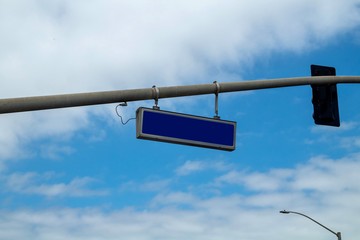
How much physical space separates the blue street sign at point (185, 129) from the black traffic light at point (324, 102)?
1.72m

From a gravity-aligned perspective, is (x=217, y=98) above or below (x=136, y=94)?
above

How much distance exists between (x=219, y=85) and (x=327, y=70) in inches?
88.1

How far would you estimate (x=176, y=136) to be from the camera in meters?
6.75

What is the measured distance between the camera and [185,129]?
684 cm

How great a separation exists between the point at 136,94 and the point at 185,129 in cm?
83

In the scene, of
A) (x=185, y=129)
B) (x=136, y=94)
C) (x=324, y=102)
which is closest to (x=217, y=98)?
(x=185, y=129)

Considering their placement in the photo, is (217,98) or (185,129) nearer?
(185,129)

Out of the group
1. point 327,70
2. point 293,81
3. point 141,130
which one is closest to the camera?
point 141,130

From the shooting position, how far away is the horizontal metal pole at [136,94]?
18.7 feet

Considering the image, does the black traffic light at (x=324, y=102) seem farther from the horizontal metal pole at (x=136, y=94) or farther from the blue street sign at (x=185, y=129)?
the blue street sign at (x=185, y=129)

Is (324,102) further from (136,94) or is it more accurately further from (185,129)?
(136,94)

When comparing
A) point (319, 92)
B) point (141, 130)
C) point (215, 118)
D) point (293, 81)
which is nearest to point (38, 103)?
point (141, 130)

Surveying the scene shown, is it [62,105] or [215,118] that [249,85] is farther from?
[62,105]

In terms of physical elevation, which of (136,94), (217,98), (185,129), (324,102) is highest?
(324,102)
